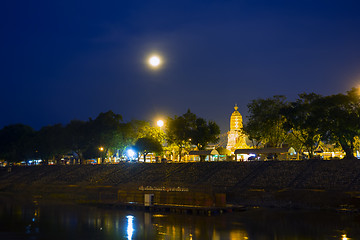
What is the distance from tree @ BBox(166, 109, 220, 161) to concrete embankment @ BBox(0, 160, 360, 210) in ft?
74.0

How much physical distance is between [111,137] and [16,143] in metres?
35.9

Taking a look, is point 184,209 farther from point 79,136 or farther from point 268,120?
point 79,136

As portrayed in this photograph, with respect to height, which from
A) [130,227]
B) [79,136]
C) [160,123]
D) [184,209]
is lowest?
[130,227]

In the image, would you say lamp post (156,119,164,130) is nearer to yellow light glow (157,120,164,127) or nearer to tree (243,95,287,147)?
yellow light glow (157,120,164,127)

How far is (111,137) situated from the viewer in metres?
108

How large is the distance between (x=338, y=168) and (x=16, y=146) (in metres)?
93.0

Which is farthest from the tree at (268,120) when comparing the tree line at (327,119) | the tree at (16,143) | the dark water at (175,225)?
the tree at (16,143)

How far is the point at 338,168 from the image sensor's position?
59.3m

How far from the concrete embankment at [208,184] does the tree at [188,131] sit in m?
22.5

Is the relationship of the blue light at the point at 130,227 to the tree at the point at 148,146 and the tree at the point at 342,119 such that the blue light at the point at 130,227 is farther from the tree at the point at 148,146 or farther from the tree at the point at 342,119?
the tree at the point at 148,146

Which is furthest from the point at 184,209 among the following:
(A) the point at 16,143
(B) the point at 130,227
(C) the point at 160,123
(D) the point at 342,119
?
(A) the point at 16,143

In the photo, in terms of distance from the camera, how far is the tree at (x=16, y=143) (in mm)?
121669

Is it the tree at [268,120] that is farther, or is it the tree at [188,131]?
the tree at [188,131]

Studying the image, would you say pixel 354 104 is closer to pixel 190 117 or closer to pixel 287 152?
pixel 287 152
